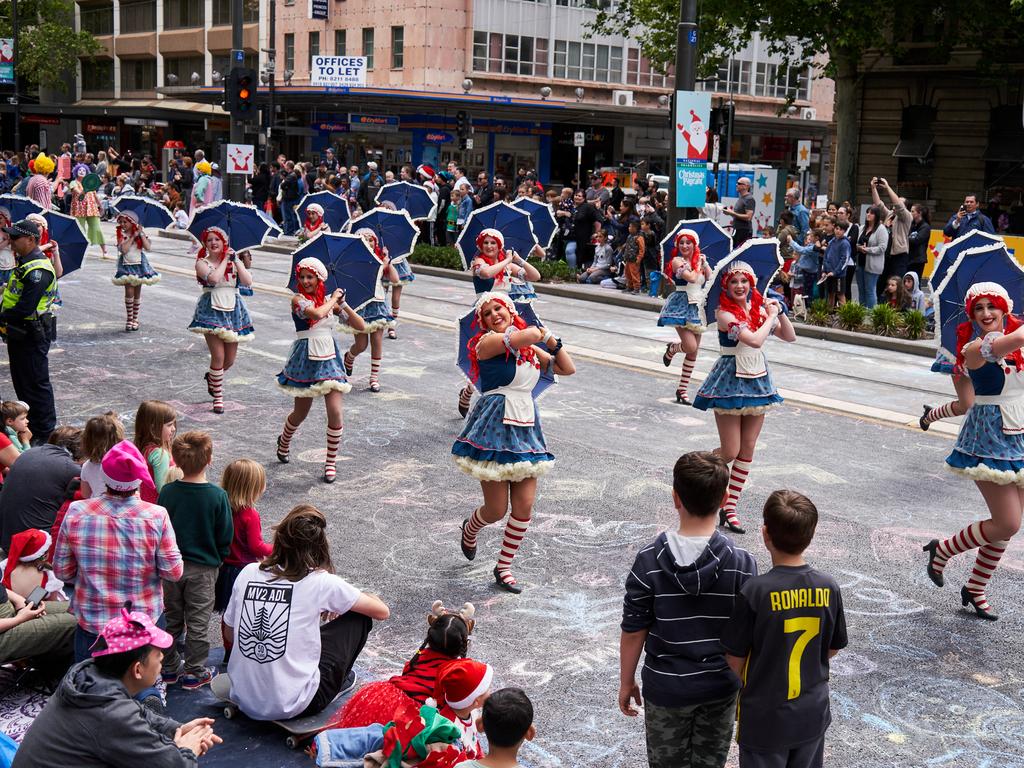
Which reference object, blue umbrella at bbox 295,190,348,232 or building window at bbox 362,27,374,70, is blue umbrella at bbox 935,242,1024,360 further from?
building window at bbox 362,27,374,70

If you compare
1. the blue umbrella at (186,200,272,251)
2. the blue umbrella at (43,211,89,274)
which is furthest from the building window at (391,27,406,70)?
the blue umbrella at (186,200,272,251)

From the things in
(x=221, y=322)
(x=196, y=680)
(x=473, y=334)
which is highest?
(x=473, y=334)

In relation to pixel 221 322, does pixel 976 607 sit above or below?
below

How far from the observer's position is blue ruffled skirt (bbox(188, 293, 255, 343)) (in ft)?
41.5

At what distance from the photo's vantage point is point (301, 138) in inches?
2340

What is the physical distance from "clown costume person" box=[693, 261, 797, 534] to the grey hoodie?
5.58 metres

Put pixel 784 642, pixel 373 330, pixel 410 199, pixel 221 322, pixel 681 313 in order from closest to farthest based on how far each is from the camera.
Answer: pixel 784 642 < pixel 221 322 < pixel 373 330 < pixel 681 313 < pixel 410 199

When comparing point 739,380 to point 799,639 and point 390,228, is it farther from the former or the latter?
point 390,228

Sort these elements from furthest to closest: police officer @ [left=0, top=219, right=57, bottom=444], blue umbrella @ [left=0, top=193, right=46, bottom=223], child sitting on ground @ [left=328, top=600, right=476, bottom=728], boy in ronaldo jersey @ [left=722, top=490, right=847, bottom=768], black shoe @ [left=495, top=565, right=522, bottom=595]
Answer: blue umbrella @ [left=0, top=193, right=46, bottom=223] → police officer @ [left=0, top=219, right=57, bottom=444] → black shoe @ [left=495, top=565, right=522, bottom=595] → child sitting on ground @ [left=328, top=600, right=476, bottom=728] → boy in ronaldo jersey @ [left=722, top=490, right=847, bottom=768]

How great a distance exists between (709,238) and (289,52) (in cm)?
5536

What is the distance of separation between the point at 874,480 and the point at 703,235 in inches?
157

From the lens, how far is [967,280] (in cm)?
791

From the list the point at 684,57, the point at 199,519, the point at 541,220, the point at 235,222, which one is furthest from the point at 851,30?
the point at 199,519

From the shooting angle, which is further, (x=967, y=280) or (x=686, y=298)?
(x=686, y=298)
